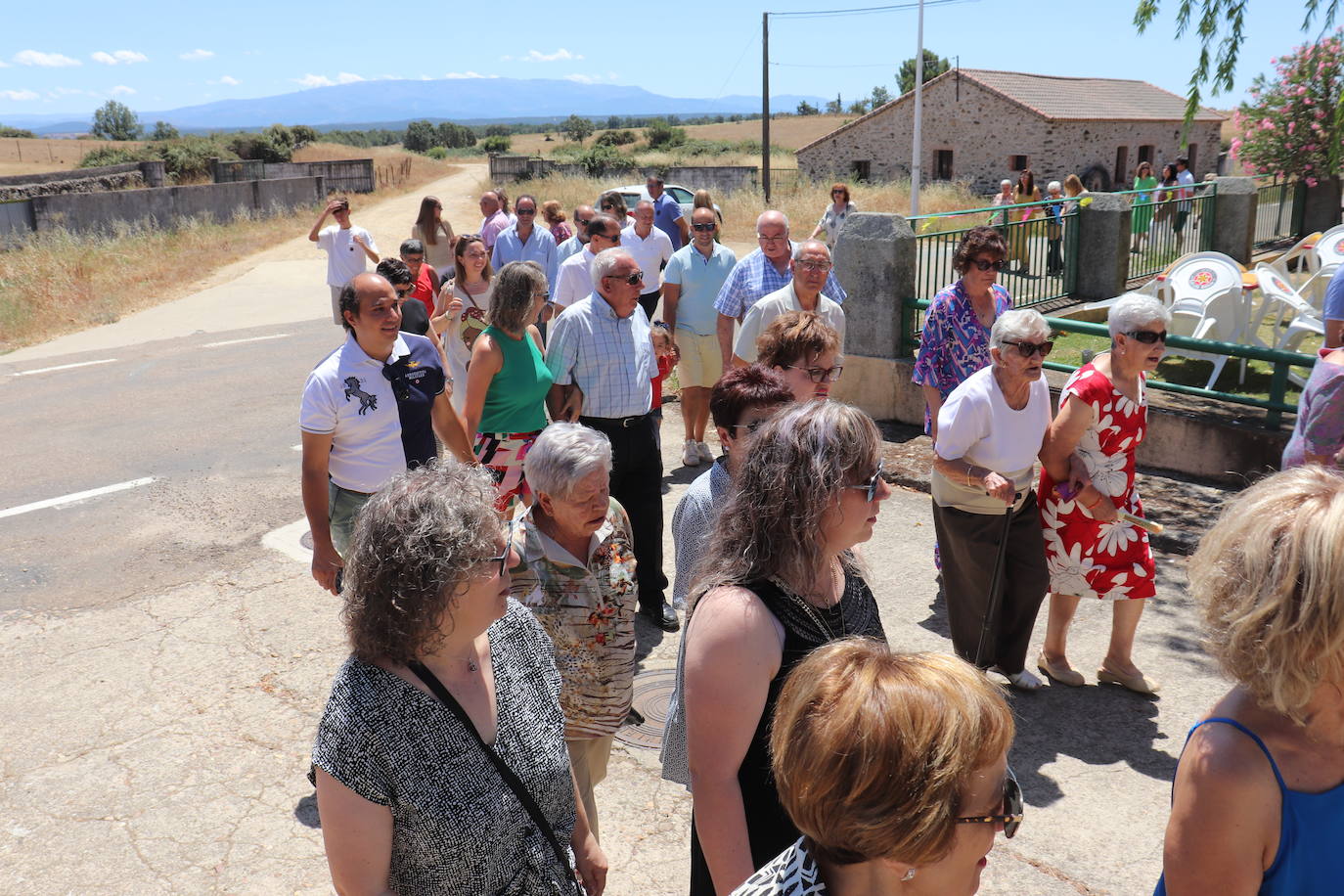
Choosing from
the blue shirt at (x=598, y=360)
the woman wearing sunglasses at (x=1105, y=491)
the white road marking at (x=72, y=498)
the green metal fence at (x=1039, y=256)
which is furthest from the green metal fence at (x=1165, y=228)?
the white road marking at (x=72, y=498)

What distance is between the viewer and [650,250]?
10.3 meters

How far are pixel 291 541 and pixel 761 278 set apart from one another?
3.63 meters

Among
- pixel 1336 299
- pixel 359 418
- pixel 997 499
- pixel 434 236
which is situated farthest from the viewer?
pixel 434 236

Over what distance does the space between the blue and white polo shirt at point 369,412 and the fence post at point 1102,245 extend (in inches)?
382

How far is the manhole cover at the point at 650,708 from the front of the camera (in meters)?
4.55

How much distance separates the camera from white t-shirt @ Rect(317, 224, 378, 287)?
11.4 meters

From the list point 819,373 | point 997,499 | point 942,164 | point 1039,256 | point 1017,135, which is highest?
point 1017,135

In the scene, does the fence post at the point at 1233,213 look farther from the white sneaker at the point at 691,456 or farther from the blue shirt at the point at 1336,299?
the blue shirt at the point at 1336,299

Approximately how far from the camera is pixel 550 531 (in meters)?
3.30

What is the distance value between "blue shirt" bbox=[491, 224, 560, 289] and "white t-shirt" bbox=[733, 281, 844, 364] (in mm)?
5009

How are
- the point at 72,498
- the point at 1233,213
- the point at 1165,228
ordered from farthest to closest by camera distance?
1. the point at 1233,213
2. the point at 1165,228
3. the point at 72,498

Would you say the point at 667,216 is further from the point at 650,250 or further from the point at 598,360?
the point at 598,360

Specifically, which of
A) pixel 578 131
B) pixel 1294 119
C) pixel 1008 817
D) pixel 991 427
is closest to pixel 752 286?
pixel 991 427

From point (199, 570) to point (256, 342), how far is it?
333 inches
